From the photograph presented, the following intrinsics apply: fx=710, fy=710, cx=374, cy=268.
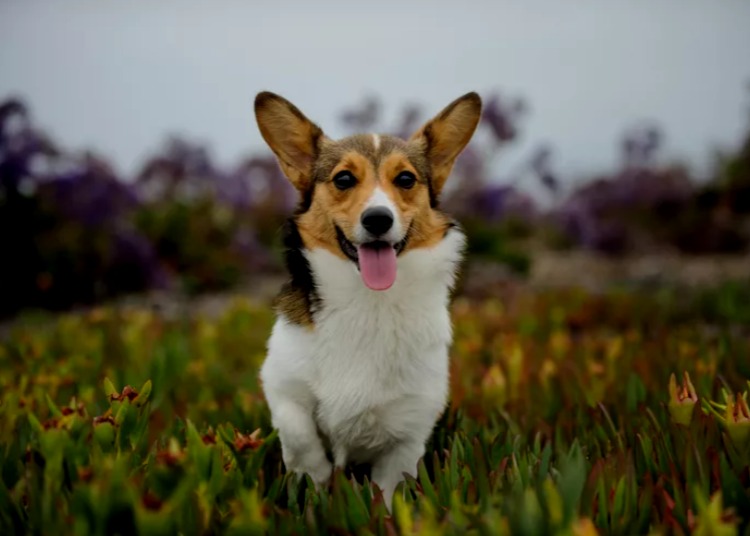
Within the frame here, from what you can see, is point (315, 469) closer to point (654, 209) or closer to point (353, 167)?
point (353, 167)

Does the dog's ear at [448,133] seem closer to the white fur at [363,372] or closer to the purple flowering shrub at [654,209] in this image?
Answer: the white fur at [363,372]

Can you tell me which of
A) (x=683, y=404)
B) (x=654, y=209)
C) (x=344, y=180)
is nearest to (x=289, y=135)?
(x=344, y=180)

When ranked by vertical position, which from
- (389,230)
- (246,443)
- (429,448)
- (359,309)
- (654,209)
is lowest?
(654,209)

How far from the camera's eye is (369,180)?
2969 mm

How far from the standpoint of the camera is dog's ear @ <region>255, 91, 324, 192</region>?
314cm

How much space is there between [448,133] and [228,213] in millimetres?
8758

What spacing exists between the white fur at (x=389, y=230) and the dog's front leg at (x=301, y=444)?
2.38ft

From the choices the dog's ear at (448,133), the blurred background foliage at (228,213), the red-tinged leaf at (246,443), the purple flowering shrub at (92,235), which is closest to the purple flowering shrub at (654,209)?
the blurred background foliage at (228,213)

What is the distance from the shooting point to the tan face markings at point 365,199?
292 centimetres

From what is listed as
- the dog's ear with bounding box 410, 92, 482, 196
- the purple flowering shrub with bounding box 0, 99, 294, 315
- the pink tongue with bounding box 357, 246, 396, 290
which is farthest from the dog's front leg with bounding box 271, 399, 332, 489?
the purple flowering shrub with bounding box 0, 99, 294, 315

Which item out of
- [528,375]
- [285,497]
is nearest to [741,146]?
[528,375]

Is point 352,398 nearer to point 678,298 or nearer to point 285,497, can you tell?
point 285,497

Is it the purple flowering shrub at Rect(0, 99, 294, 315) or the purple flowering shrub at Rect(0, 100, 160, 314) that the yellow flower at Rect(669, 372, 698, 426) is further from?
the purple flowering shrub at Rect(0, 100, 160, 314)

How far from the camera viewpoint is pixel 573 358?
4.91 meters
